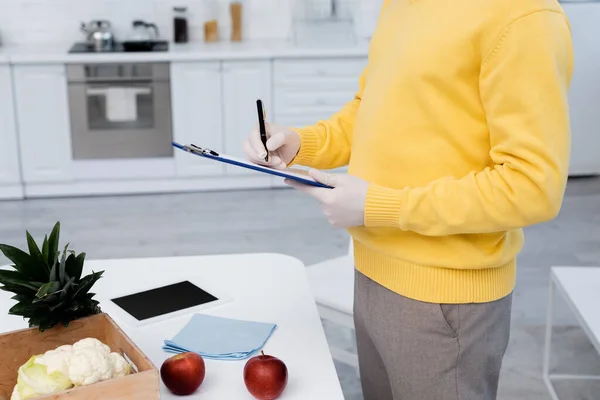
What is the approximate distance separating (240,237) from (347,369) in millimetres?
1525

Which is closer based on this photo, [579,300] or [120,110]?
[579,300]

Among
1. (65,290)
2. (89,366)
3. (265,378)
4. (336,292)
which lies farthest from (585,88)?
(89,366)

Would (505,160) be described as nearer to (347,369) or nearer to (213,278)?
(213,278)

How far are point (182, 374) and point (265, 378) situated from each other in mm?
131

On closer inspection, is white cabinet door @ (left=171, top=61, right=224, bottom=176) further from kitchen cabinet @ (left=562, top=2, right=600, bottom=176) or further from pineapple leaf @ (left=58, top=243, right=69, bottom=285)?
pineapple leaf @ (left=58, top=243, right=69, bottom=285)

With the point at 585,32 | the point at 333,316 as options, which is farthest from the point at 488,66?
the point at 585,32

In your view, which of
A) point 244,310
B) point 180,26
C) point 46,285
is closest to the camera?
point 46,285

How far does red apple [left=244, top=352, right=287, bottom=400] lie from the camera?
1.23 m

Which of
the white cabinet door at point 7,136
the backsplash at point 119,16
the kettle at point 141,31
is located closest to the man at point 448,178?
the white cabinet door at point 7,136

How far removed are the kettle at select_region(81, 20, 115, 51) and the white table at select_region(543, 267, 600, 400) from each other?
10.8 feet

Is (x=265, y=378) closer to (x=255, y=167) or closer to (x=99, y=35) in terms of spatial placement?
(x=255, y=167)

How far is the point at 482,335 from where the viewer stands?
55.1 inches

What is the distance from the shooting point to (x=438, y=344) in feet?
4.58

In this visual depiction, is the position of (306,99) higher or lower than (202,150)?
lower
